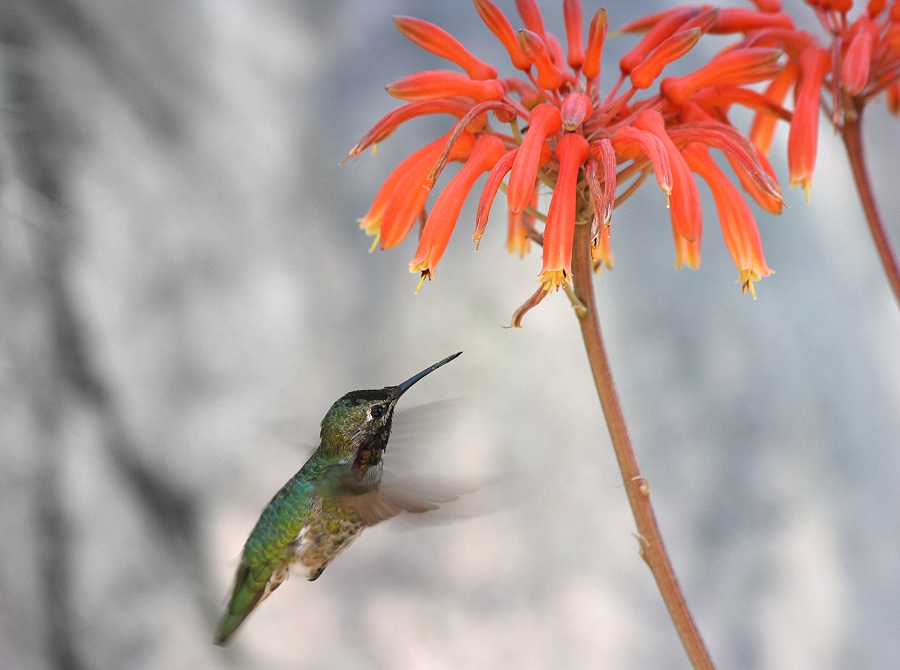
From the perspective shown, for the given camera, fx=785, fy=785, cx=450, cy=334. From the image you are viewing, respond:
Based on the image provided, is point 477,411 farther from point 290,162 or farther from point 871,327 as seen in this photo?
point 871,327

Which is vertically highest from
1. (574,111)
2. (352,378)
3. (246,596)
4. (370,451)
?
(574,111)

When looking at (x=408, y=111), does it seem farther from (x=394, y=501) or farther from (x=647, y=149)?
(x=394, y=501)

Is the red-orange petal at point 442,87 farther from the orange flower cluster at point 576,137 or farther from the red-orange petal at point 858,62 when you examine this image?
the red-orange petal at point 858,62

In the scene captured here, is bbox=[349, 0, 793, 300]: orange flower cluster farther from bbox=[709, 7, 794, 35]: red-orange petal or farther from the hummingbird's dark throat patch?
the hummingbird's dark throat patch

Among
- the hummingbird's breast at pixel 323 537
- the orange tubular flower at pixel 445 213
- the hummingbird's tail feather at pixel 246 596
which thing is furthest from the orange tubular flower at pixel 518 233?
the hummingbird's tail feather at pixel 246 596

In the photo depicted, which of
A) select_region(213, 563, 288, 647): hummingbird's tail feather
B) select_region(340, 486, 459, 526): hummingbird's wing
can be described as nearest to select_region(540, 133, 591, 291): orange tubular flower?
select_region(340, 486, 459, 526): hummingbird's wing

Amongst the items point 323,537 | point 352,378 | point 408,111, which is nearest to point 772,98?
point 408,111
